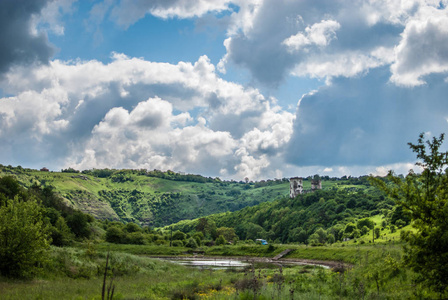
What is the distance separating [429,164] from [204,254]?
108 meters

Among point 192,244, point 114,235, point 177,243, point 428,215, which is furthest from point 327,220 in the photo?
point 428,215

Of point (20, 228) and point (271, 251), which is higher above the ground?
point (20, 228)

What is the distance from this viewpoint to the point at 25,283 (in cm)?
2834

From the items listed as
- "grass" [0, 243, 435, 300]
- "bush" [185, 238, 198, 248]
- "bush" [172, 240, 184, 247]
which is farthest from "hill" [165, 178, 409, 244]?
Answer: "grass" [0, 243, 435, 300]

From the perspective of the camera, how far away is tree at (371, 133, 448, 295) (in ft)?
44.0

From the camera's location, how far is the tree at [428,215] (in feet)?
44.0

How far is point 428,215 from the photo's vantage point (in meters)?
14.1

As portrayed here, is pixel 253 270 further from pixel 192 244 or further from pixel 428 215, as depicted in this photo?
pixel 192 244

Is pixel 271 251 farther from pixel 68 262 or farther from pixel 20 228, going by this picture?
pixel 20 228

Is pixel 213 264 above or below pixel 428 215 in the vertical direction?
below

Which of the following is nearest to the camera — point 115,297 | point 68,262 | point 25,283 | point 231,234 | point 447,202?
point 447,202

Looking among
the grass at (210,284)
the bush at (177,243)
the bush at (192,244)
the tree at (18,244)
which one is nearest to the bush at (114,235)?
the bush at (177,243)

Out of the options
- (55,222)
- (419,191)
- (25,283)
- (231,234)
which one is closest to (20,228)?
(25,283)

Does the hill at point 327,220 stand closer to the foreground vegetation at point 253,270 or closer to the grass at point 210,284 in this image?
the foreground vegetation at point 253,270
